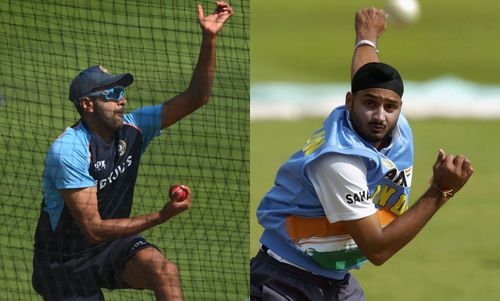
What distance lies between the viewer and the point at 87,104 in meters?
5.24

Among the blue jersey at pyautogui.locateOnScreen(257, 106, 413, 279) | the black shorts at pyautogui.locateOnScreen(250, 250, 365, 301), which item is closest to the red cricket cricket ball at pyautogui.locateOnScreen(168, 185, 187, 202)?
the blue jersey at pyautogui.locateOnScreen(257, 106, 413, 279)

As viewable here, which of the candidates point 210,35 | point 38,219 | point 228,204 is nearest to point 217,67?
point 210,35

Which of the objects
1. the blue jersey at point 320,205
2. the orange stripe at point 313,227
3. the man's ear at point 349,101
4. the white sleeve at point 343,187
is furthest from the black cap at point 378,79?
the orange stripe at point 313,227

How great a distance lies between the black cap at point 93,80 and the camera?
5.17 metres

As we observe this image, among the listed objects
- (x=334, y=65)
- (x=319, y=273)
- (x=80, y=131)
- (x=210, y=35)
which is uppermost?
(x=210, y=35)

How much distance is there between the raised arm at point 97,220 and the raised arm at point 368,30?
1618mm

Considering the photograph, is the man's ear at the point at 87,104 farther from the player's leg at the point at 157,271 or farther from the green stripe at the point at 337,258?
the green stripe at the point at 337,258

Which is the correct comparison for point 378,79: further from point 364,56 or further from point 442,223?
point 442,223

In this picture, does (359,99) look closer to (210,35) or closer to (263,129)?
(210,35)

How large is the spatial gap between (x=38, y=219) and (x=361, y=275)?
198 inches

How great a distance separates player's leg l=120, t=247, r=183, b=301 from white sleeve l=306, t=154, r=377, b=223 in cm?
72

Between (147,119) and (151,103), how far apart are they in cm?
11

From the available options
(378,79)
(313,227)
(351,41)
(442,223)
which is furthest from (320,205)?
(351,41)

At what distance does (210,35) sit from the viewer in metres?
5.13
